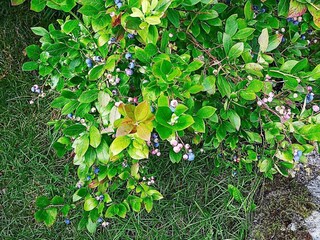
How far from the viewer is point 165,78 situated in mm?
957

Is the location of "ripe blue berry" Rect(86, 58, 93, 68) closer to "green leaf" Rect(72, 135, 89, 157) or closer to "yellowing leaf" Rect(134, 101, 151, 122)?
"green leaf" Rect(72, 135, 89, 157)

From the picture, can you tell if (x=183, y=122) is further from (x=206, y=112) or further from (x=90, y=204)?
(x=90, y=204)

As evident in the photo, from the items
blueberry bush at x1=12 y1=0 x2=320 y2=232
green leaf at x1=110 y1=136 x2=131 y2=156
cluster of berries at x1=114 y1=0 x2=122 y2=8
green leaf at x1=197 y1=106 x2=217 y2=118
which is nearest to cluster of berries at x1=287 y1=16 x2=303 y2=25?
blueberry bush at x1=12 y1=0 x2=320 y2=232

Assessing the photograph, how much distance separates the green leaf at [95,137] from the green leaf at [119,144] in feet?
0.42

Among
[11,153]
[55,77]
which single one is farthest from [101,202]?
[11,153]

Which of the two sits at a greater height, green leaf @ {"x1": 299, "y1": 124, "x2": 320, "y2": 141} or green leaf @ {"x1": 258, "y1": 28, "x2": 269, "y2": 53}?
green leaf @ {"x1": 258, "y1": 28, "x2": 269, "y2": 53}

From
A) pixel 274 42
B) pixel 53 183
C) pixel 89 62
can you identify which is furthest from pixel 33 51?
pixel 53 183

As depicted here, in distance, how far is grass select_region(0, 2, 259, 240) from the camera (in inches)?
77.0

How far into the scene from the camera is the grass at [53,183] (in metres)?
1.96

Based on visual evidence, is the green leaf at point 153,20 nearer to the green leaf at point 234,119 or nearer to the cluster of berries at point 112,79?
the cluster of berries at point 112,79

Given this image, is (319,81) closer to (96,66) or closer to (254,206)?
(96,66)

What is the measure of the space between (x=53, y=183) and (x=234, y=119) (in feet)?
3.99

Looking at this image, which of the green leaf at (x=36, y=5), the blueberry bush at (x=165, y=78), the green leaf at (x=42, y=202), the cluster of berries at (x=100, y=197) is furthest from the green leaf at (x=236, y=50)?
the green leaf at (x=42, y=202)

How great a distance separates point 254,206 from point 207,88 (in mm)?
919
